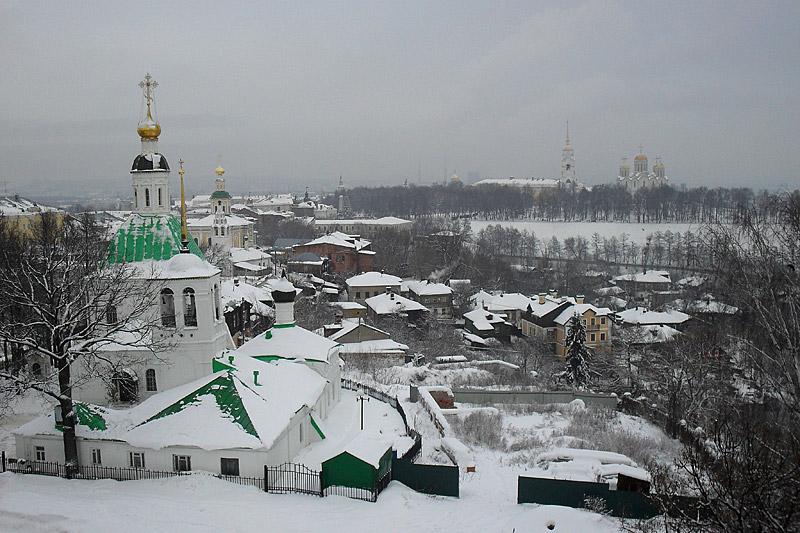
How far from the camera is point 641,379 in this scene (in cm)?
3062

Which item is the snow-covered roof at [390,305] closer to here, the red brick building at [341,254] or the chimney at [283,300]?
the red brick building at [341,254]

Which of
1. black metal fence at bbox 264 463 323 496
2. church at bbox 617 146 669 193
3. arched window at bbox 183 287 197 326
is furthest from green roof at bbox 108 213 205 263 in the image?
church at bbox 617 146 669 193

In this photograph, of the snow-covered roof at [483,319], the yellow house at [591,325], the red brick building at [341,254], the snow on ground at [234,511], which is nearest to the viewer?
the snow on ground at [234,511]

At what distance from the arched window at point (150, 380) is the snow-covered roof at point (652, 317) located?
35113 mm

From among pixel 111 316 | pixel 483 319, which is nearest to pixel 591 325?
pixel 483 319

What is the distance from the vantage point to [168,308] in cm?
1655

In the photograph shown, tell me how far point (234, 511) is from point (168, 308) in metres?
6.20

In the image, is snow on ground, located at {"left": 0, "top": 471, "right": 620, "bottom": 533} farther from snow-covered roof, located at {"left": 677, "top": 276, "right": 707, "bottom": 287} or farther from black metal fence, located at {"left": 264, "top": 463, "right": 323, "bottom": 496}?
snow-covered roof, located at {"left": 677, "top": 276, "right": 707, "bottom": 287}

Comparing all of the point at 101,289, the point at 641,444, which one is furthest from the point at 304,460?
the point at 641,444

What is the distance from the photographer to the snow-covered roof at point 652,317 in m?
44.2

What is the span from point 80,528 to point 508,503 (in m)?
8.26

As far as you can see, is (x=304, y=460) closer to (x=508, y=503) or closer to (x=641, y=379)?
(x=508, y=503)

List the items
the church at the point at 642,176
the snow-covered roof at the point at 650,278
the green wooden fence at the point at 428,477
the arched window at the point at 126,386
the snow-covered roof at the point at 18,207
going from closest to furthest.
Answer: the green wooden fence at the point at 428,477, the arched window at the point at 126,386, the snow-covered roof at the point at 18,207, the snow-covered roof at the point at 650,278, the church at the point at 642,176

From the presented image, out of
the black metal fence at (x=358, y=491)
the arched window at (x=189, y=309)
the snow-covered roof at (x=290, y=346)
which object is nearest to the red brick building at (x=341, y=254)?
the snow-covered roof at (x=290, y=346)
